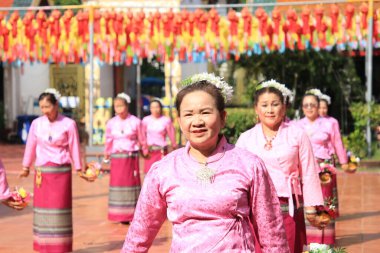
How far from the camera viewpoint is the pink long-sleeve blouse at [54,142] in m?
7.50

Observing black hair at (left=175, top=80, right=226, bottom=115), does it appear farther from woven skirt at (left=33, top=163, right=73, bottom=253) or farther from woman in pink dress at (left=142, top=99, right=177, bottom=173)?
woman in pink dress at (left=142, top=99, right=177, bottom=173)

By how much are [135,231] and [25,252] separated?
4828 millimetres

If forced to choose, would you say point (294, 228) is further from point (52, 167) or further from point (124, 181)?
point (124, 181)

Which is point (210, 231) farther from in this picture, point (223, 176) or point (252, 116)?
point (252, 116)

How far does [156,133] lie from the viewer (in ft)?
38.9

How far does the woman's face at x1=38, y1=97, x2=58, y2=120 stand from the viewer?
7.49 meters

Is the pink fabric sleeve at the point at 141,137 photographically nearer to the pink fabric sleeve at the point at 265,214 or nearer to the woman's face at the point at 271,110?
the woman's face at the point at 271,110

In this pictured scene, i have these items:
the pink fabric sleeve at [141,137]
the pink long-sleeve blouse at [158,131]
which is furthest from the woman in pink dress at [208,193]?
the pink long-sleeve blouse at [158,131]

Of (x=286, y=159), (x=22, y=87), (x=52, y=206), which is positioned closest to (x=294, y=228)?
(x=286, y=159)

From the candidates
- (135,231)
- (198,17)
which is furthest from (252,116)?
(135,231)

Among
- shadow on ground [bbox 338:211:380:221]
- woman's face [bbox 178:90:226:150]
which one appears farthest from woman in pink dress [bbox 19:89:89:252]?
woman's face [bbox 178:90:226:150]

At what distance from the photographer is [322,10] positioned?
13.7 metres

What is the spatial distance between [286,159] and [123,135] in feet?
16.1

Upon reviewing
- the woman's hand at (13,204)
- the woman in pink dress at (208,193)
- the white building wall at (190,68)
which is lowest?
the woman's hand at (13,204)
